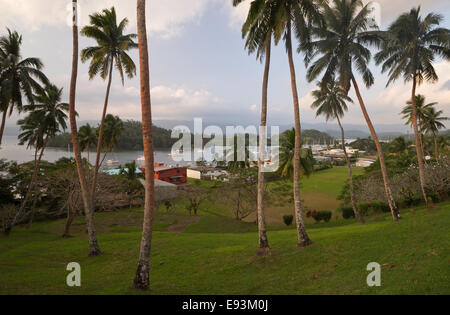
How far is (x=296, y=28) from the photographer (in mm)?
10539

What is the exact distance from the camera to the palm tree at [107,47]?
14.4 meters

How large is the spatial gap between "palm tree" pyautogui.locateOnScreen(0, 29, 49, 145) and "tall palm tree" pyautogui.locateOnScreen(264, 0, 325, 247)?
60.2 ft

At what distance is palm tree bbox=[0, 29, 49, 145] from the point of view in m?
16.8

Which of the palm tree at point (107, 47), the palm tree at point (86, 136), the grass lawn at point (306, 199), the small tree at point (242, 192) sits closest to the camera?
the palm tree at point (107, 47)

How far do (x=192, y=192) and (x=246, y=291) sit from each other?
22295 millimetres

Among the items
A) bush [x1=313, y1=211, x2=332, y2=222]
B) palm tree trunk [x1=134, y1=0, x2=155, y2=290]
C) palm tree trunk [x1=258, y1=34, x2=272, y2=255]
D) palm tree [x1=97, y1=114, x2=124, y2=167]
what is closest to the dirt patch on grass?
bush [x1=313, y1=211, x2=332, y2=222]

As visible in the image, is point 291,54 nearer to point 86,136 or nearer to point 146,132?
point 146,132

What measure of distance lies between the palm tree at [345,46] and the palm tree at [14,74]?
20.1 metres

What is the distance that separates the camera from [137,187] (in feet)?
113

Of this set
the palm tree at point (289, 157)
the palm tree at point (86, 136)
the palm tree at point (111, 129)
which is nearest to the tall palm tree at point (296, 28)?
the palm tree at point (289, 157)

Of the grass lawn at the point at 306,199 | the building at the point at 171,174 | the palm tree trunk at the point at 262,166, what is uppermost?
the palm tree trunk at the point at 262,166

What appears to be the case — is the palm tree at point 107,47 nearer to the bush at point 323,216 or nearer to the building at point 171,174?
the bush at point 323,216
